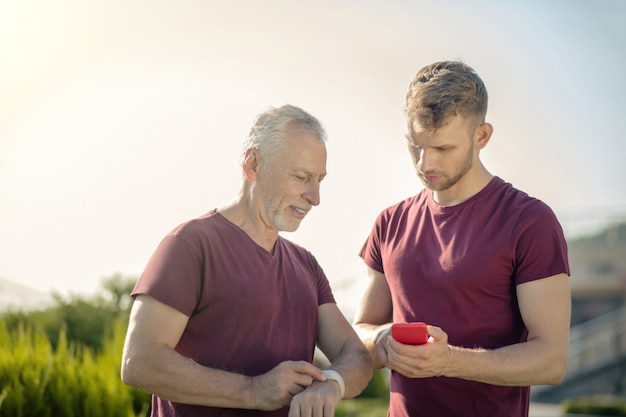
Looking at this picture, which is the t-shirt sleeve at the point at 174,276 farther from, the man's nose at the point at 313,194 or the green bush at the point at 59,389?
the green bush at the point at 59,389

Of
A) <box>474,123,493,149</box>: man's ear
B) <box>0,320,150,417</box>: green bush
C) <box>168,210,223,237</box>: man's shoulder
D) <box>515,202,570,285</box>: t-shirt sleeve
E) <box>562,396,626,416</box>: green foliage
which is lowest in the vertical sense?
<box>0,320,150,417</box>: green bush

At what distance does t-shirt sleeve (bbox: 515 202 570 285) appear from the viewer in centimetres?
296

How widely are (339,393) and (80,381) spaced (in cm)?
287

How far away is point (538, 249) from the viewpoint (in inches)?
117

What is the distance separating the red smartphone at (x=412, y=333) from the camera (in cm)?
271

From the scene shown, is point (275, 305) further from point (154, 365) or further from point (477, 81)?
point (477, 81)

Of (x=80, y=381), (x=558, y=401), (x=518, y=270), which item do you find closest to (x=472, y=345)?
(x=518, y=270)

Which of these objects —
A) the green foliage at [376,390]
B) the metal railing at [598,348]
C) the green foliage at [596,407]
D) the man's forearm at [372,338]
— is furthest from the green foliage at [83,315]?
the metal railing at [598,348]

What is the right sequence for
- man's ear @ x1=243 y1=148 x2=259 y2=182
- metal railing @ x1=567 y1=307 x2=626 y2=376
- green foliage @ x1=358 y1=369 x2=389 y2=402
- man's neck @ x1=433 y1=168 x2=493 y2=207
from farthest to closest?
1. metal railing @ x1=567 y1=307 x2=626 y2=376
2. green foliage @ x1=358 y1=369 x2=389 y2=402
3. man's neck @ x1=433 y1=168 x2=493 y2=207
4. man's ear @ x1=243 y1=148 x2=259 y2=182

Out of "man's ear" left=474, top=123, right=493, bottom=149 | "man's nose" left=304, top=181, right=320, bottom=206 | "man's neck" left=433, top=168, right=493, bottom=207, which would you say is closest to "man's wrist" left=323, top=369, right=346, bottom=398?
"man's nose" left=304, top=181, right=320, bottom=206

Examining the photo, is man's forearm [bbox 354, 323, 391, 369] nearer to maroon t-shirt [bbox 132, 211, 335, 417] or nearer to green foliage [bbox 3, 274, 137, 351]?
maroon t-shirt [bbox 132, 211, 335, 417]

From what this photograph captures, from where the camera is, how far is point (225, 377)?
8.63 feet

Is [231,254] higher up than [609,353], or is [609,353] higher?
[609,353]

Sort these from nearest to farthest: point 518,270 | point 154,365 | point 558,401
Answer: point 154,365
point 518,270
point 558,401
